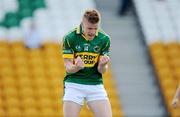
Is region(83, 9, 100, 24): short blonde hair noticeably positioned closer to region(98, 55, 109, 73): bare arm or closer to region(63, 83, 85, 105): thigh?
region(98, 55, 109, 73): bare arm

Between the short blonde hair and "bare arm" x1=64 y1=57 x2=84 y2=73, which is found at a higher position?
the short blonde hair

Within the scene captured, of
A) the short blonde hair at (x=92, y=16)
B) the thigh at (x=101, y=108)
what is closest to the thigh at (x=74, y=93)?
the thigh at (x=101, y=108)

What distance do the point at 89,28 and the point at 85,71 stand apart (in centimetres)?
53

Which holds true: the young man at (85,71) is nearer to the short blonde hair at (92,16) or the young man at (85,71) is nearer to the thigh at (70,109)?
the thigh at (70,109)

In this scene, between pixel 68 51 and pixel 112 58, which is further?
pixel 112 58

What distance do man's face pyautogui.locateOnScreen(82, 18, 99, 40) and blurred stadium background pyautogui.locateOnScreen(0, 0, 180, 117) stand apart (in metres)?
5.47

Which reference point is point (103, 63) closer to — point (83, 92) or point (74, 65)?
point (74, 65)

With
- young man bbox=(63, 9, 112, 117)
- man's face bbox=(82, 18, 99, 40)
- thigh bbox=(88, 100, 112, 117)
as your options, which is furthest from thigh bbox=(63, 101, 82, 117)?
man's face bbox=(82, 18, 99, 40)

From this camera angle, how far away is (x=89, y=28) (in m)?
6.20

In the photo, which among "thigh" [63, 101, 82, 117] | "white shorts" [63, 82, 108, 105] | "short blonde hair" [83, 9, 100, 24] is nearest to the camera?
"short blonde hair" [83, 9, 100, 24]

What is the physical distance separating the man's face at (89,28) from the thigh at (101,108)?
2.30 feet

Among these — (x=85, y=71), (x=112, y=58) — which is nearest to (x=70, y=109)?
(x=85, y=71)

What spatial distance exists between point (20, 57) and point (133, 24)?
2964 mm

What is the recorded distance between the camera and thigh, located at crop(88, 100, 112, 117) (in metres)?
6.42
